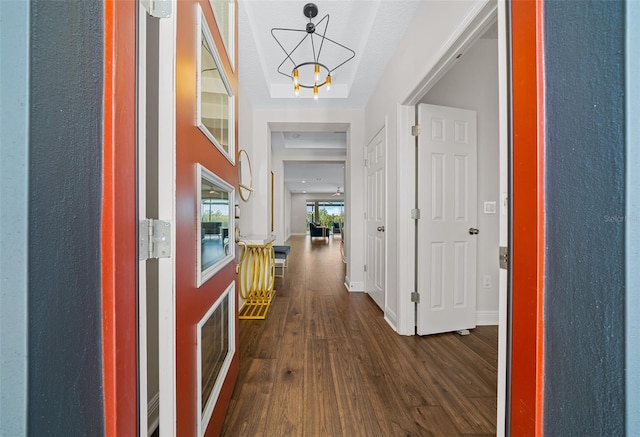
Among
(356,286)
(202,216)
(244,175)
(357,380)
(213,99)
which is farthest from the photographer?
(356,286)

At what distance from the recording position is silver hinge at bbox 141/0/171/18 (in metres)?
0.70

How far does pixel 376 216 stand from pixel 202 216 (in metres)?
2.33

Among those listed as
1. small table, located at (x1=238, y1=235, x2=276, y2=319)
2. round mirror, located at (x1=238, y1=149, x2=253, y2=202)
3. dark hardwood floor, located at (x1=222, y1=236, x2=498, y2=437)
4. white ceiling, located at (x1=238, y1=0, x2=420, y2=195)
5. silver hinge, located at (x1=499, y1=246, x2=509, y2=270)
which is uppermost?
white ceiling, located at (x1=238, y1=0, x2=420, y2=195)

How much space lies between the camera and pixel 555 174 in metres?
0.59

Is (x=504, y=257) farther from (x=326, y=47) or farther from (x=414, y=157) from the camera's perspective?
(x=326, y=47)

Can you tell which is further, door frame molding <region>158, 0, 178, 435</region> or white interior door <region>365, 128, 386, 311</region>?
white interior door <region>365, 128, 386, 311</region>

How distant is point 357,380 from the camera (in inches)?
62.9

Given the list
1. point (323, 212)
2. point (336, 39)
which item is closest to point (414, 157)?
point (336, 39)

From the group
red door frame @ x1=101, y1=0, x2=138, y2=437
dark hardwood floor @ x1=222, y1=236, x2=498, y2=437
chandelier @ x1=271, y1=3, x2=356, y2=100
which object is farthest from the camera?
Answer: chandelier @ x1=271, y1=3, x2=356, y2=100

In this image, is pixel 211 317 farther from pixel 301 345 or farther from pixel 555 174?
pixel 555 174

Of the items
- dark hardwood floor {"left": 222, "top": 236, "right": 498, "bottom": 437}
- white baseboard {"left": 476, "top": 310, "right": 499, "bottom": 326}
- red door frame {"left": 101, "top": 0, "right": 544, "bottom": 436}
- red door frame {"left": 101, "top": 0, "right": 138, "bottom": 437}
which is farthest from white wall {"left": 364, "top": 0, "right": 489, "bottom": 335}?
red door frame {"left": 101, "top": 0, "right": 138, "bottom": 437}

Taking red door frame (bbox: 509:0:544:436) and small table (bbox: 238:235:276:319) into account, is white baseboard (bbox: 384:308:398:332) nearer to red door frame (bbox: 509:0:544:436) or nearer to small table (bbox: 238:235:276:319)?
small table (bbox: 238:235:276:319)

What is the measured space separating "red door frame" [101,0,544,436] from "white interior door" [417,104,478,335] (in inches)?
59.7

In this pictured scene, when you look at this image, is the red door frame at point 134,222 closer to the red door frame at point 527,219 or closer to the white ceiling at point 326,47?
the red door frame at point 527,219
